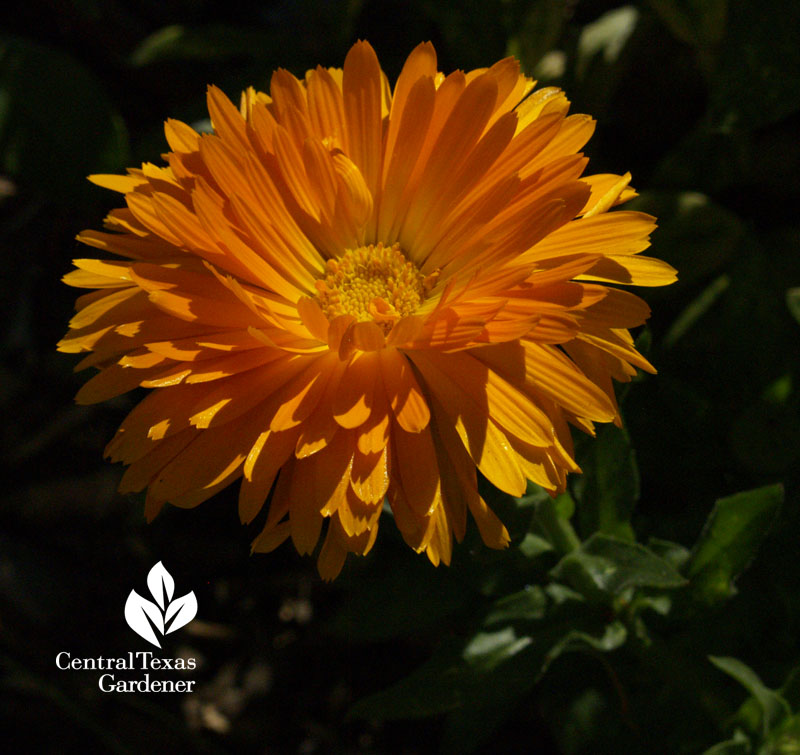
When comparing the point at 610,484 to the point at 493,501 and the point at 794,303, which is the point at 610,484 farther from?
the point at 794,303

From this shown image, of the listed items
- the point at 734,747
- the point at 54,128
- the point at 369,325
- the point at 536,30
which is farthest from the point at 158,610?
the point at 536,30

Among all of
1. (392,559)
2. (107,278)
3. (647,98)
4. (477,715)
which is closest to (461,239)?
(107,278)

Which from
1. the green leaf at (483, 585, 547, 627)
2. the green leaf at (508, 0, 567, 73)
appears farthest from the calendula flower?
the green leaf at (508, 0, 567, 73)

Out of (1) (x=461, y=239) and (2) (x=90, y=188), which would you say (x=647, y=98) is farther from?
(2) (x=90, y=188)

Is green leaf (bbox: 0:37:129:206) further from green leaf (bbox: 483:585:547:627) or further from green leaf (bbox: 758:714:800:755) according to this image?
green leaf (bbox: 758:714:800:755)

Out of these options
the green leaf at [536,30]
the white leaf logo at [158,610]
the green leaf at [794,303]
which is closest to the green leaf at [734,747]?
the green leaf at [794,303]
